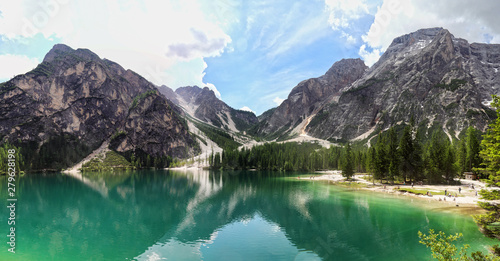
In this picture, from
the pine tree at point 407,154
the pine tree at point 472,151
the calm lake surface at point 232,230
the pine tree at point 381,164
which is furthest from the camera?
the pine tree at point 472,151

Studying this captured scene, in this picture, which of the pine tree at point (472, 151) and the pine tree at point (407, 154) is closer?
the pine tree at point (407, 154)

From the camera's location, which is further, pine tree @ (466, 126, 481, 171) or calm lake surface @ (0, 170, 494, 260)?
pine tree @ (466, 126, 481, 171)

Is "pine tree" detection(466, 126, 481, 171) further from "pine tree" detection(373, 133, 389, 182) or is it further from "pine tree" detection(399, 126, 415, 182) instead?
"pine tree" detection(373, 133, 389, 182)

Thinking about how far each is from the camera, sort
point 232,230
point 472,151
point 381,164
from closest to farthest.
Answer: point 232,230 → point 381,164 → point 472,151

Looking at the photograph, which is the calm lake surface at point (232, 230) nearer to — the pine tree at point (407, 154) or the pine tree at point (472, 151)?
the pine tree at point (407, 154)

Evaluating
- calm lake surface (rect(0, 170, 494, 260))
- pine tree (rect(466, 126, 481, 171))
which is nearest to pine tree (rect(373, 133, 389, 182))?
calm lake surface (rect(0, 170, 494, 260))

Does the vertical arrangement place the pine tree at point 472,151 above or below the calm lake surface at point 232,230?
above

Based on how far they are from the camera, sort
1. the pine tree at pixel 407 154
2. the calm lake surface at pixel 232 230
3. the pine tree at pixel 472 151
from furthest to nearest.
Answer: the pine tree at pixel 472 151 → the pine tree at pixel 407 154 → the calm lake surface at pixel 232 230

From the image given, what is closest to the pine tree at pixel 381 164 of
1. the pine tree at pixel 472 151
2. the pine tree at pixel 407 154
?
the pine tree at pixel 407 154

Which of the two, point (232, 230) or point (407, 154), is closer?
point (232, 230)

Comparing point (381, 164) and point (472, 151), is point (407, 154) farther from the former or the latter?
point (472, 151)

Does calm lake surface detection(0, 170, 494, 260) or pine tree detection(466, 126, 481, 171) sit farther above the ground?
pine tree detection(466, 126, 481, 171)

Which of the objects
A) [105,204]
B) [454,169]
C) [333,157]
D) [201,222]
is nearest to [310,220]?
[201,222]

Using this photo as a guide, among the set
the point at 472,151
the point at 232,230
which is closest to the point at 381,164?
the point at 472,151
